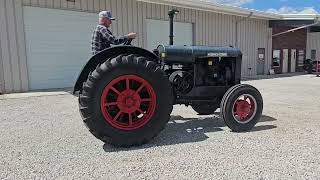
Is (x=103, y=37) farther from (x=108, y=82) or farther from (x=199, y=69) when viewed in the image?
(x=199, y=69)

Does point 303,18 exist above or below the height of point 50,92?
above

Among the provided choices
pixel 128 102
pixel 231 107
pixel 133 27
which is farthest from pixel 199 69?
pixel 133 27

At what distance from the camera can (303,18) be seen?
65.4 feet

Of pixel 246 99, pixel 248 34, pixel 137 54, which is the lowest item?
pixel 246 99

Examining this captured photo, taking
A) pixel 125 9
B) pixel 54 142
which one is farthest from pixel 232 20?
pixel 54 142

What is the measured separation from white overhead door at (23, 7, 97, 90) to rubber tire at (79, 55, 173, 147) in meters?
7.06

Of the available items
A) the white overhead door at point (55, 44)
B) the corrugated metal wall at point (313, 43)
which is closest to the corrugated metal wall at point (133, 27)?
the white overhead door at point (55, 44)

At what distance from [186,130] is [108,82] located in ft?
5.45

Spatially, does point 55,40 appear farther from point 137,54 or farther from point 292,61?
point 292,61

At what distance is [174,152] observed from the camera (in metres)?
4.04

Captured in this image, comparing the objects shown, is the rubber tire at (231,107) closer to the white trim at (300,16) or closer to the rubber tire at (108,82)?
the rubber tire at (108,82)

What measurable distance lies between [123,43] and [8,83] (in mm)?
6581

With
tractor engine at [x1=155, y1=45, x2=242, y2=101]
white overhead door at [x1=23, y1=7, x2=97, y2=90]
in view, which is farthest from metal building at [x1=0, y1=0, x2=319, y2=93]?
tractor engine at [x1=155, y1=45, x2=242, y2=101]

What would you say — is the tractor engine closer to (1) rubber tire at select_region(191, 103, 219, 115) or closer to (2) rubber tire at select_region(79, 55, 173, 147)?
(1) rubber tire at select_region(191, 103, 219, 115)
